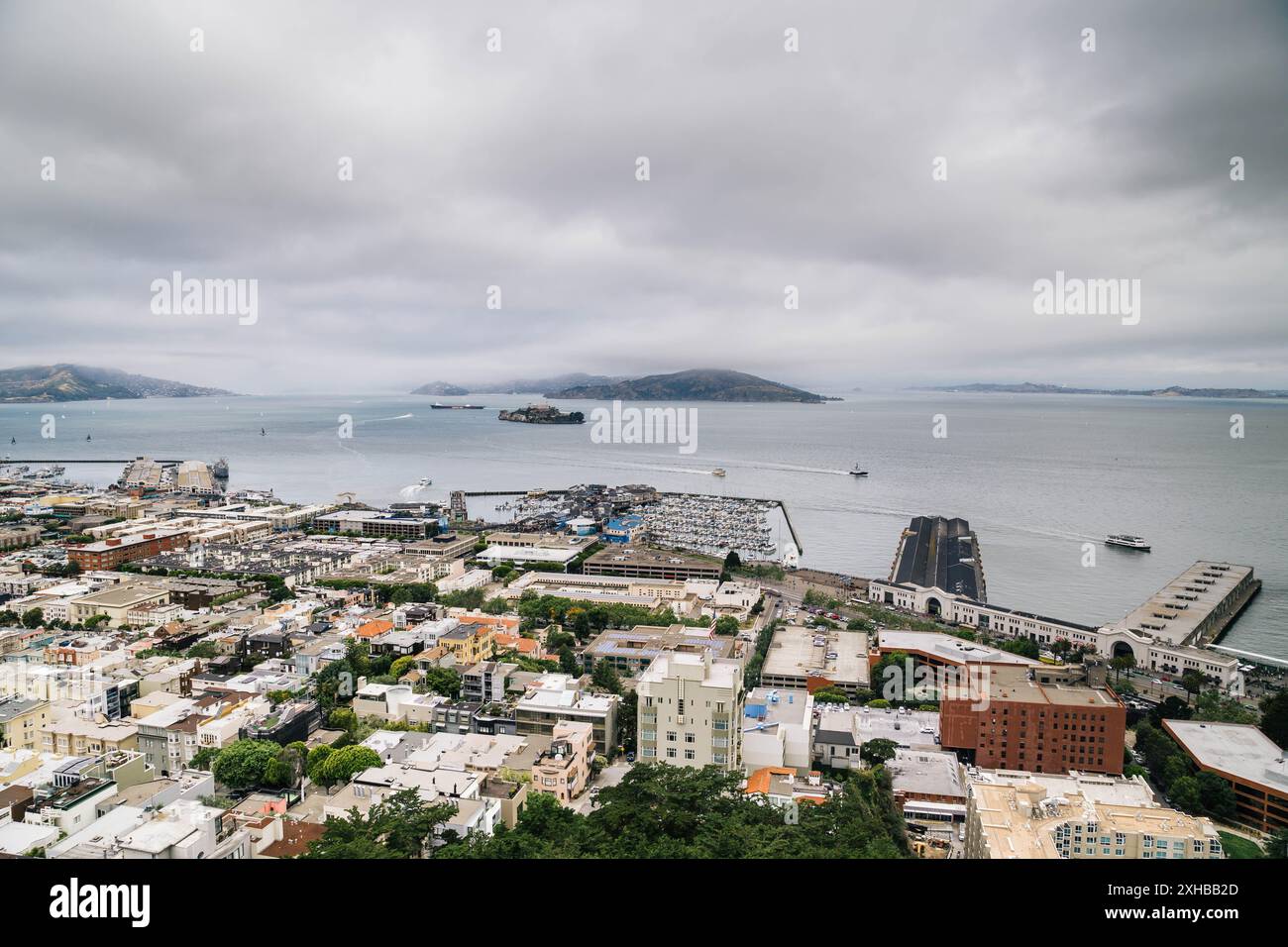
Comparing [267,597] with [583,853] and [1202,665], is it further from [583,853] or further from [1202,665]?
[1202,665]

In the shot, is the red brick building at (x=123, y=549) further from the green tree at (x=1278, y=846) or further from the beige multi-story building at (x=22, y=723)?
the green tree at (x=1278, y=846)

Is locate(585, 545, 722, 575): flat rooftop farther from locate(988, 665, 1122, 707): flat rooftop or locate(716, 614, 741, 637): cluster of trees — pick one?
locate(988, 665, 1122, 707): flat rooftop

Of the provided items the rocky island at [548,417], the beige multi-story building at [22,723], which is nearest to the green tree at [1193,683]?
the beige multi-story building at [22,723]

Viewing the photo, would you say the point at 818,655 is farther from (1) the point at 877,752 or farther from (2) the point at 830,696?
(1) the point at 877,752

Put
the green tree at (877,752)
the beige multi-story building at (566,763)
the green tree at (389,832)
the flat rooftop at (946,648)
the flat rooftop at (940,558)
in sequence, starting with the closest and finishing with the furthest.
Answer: the green tree at (389,832)
the beige multi-story building at (566,763)
the green tree at (877,752)
the flat rooftop at (946,648)
the flat rooftop at (940,558)

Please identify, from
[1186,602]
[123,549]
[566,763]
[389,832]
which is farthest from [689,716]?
[123,549]

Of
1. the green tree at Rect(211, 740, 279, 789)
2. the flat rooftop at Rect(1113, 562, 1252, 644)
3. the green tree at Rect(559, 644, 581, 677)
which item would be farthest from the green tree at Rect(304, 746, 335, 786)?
the flat rooftop at Rect(1113, 562, 1252, 644)
